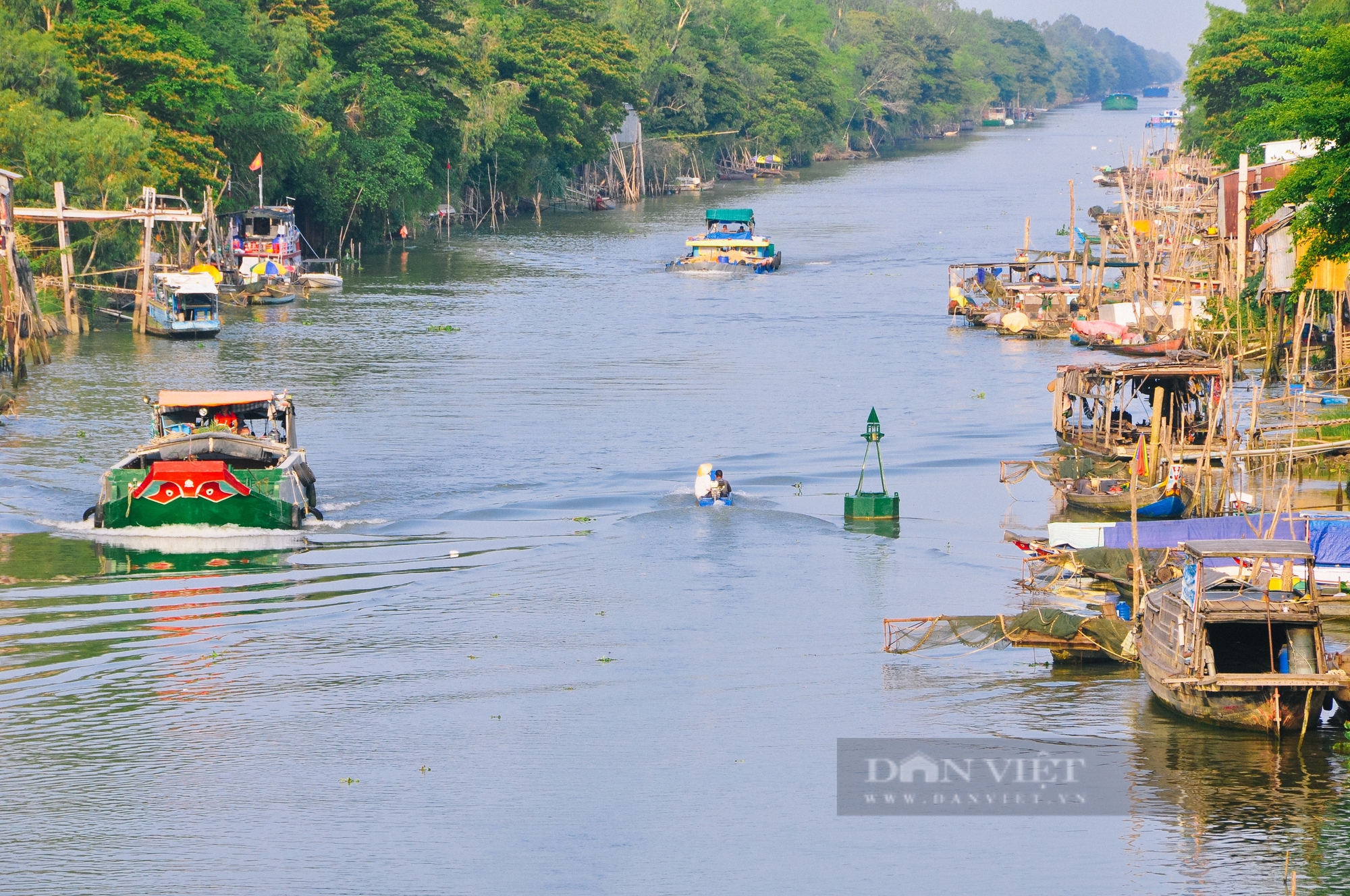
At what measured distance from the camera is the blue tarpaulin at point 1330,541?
1167 inches

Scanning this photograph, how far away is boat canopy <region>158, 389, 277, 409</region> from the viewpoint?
39.0m

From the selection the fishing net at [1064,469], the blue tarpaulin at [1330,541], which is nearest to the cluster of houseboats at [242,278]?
the fishing net at [1064,469]

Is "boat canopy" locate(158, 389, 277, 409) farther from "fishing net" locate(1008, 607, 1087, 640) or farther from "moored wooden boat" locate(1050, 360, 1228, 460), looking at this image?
"moored wooden boat" locate(1050, 360, 1228, 460)

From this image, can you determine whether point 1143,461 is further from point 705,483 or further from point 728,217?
point 728,217

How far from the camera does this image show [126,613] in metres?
30.9

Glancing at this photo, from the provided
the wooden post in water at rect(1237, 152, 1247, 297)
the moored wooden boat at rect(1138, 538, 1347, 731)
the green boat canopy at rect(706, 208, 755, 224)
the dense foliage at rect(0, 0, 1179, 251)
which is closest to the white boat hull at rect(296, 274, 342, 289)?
the dense foliage at rect(0, 0, 1179, 251)

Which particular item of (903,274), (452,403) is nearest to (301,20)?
(903,274)

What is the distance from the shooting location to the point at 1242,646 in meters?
25.2

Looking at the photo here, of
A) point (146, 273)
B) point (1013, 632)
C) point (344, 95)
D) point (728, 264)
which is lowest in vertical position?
point (1013, 632)

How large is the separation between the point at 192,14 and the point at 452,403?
1360 inches

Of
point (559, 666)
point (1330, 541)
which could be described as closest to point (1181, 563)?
point (1330, 541)

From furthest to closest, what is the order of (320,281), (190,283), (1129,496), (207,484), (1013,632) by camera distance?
(320,281)
(190,283)
(1129,496)
(207,484)
(1013,632)

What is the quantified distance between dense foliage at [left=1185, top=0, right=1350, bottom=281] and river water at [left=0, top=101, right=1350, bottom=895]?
30.0 feet

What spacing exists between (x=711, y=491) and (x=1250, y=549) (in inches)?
598
